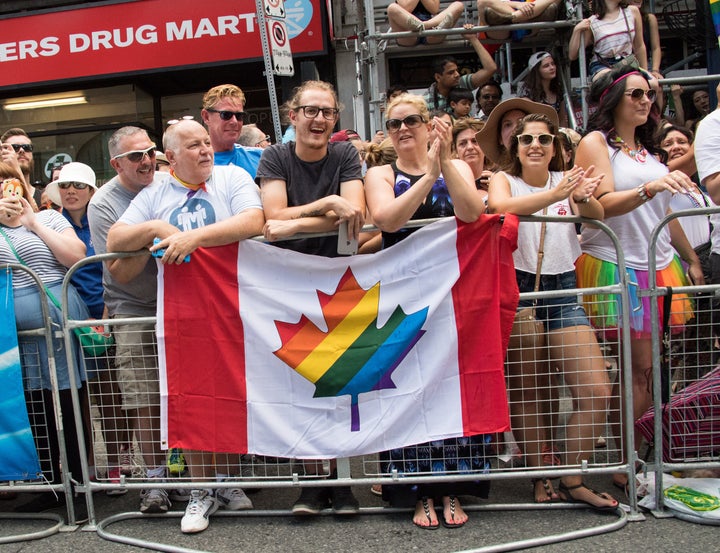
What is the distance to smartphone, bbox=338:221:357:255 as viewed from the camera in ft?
11.6

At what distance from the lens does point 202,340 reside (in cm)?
370

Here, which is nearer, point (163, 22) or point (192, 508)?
point (192, 508)

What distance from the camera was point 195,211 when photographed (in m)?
3.85

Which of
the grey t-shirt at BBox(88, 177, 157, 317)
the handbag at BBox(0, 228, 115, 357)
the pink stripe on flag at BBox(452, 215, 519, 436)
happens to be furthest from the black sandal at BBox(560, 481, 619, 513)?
the handbag at BBox(0, 228, 115, 357)

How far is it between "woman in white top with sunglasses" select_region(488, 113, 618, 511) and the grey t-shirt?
6.74ft

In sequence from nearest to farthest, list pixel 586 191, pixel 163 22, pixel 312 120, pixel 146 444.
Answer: pixel 586 191 < pixel 312 120 < pixel 146 444 < pixel 163 22

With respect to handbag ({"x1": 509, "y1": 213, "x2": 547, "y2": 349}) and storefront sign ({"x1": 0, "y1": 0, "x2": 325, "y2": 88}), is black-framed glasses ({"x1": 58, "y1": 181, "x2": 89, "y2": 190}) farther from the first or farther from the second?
storefront sign ({"x1": 0, "y1": 0, "x2": 325, "y2": 88})

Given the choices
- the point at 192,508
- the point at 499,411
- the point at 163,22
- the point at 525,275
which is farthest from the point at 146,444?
the point at 163,22

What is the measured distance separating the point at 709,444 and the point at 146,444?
10.5 ft

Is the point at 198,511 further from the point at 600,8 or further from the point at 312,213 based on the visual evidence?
the point at 600,8

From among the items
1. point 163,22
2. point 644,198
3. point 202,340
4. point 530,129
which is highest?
point 163,22

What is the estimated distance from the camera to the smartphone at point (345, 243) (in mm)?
3545

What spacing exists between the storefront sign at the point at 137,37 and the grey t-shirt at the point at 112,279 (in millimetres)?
6333

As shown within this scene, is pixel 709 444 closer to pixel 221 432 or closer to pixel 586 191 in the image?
pixel 586 191
